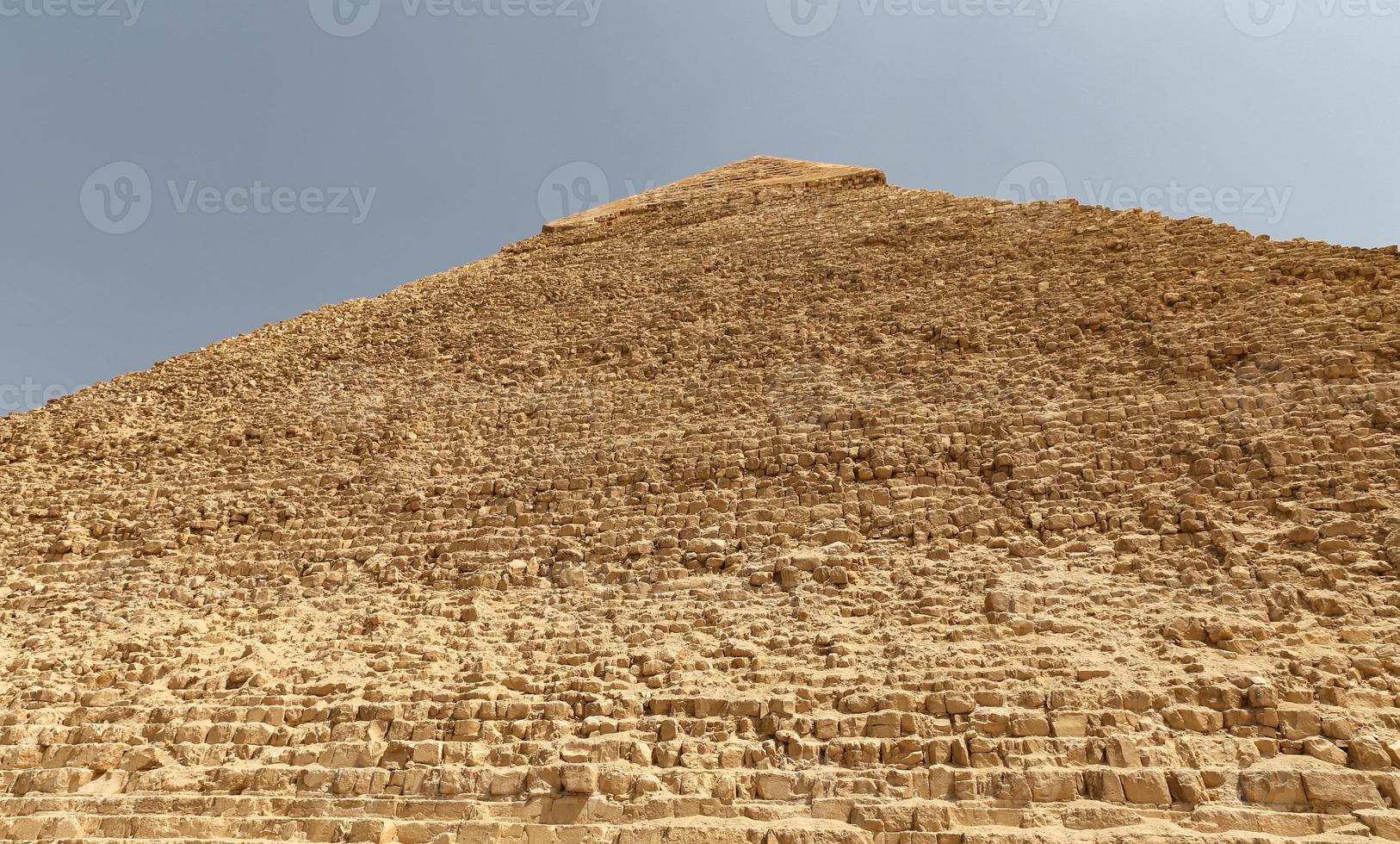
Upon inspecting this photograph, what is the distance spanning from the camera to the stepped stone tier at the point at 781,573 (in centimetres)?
338

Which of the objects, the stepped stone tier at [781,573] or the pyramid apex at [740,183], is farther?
the pyramid apex at [740,183]

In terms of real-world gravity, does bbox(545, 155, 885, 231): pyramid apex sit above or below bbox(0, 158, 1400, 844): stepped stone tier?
above

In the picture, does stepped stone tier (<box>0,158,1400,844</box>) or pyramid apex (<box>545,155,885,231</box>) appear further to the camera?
pyramid apex (<box>545,155,885,231</box>)

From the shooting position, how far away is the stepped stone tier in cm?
338

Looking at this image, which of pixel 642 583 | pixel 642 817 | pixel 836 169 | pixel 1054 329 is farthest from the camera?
pixel 836 169

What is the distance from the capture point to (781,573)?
15.1ft

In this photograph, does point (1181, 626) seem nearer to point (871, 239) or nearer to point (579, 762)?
point (579, 762)

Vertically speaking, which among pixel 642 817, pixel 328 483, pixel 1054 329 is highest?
pixel 1054 329

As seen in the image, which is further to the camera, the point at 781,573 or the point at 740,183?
the point at 740,183

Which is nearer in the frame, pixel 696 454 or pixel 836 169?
pixel 696 454

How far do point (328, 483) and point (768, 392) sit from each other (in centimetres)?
371

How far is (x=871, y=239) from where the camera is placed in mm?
8414

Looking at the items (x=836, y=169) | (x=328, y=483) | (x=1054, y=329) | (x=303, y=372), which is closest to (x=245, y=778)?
(x=328, y=483)

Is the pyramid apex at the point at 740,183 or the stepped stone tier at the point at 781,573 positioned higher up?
the pyramid apex at the point at 740,183
